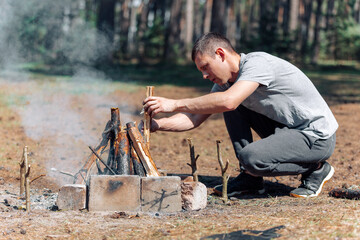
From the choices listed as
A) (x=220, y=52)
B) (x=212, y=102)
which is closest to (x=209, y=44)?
(x=220, y=52)

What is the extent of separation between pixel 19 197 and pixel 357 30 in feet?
64.9

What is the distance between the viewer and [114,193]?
3613mm

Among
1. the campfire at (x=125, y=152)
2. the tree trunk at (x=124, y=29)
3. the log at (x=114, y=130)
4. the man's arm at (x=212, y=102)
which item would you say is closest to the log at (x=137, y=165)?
the campfire at (x=125, y=152)

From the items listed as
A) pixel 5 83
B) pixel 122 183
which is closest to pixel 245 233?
pixel 122 183

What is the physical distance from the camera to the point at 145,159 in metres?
3.90

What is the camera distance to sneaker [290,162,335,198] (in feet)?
13.6

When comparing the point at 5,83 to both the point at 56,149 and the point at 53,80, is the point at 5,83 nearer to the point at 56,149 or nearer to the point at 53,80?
the point at 53,80

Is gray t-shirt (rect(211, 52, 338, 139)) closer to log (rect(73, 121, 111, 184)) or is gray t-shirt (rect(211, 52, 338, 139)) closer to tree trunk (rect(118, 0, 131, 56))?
log (rect(73, 121, 111, 184))

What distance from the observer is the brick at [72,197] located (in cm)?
361

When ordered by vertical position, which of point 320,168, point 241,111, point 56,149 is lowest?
point 56,149

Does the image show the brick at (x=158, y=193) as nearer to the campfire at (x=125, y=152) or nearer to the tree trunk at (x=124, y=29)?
the campfire at (x=125, y=152)

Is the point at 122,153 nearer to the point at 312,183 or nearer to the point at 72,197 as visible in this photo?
the point at 72,197

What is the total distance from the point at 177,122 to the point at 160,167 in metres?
1.35

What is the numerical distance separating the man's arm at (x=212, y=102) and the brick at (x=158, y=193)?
546 mm
